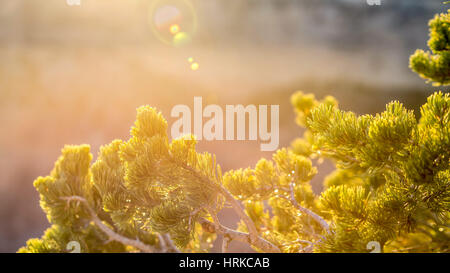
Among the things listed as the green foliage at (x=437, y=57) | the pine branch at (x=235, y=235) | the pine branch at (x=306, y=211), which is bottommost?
the pine branch at (x=235, y=235)

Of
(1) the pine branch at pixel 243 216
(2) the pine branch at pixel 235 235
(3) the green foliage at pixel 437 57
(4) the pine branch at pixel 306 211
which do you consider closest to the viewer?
(1) the pine branch at pixel 243 216

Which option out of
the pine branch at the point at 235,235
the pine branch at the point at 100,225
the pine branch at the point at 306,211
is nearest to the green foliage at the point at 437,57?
the pine branch at the point at 306,211

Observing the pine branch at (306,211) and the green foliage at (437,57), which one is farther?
the green foliage at (437,57)

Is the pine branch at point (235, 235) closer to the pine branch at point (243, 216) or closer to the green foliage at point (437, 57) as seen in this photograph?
the pine branch at point (243, 216)

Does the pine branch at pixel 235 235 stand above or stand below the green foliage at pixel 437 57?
below

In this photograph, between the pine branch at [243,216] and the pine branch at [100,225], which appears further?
the pine branch at [100,225]

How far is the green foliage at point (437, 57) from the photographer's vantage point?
1733 millimetres

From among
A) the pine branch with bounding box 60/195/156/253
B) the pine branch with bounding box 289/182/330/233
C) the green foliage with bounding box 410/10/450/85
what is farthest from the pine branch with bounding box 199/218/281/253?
the green foliage with bounding box 410/10/450/85

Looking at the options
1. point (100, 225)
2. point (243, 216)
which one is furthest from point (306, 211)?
point (100, 225)

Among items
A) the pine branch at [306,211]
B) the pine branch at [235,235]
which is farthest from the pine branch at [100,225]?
the pine branch at [306,211]

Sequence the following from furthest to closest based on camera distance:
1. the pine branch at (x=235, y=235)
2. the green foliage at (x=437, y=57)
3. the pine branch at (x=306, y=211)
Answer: the green foliage at (x=437, y=57) → the pine branch at (x=306, y=211) → the pine branch at (x=235, y=235)

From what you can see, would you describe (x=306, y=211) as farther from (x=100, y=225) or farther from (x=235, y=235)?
(x=100, y=225)
